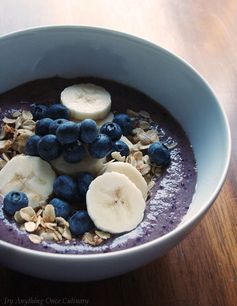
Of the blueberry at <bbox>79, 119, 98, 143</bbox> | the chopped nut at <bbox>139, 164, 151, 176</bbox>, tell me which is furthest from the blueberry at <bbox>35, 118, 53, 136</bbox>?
the chopped nut at <bbox>139, 164, 151, 176</bbox>

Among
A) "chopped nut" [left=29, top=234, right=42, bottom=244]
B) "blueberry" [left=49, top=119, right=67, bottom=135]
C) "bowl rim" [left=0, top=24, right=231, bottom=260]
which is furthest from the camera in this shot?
"blueberry" [left=49, top=119, right=67, bottom=135]

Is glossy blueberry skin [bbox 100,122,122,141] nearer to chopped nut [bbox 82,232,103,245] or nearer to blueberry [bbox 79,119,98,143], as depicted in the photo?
blueberry [bbox 79,119,98,143]

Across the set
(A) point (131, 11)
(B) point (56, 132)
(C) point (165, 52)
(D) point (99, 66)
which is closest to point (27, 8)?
(A) point (131, 11)

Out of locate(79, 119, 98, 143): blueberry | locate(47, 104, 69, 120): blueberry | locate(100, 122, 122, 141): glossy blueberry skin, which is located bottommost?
locate(47, 104, 69, 120): blueberry

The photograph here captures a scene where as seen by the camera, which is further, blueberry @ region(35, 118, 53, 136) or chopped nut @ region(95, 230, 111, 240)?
blueberry @ region(35, 118, 53, 136)

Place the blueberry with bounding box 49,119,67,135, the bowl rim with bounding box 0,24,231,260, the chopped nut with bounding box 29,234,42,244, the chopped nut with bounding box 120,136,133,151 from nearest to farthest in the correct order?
the bowl rim with bounding box 0,24,231,260 < the chopped nut with bounding box 29,234,42,244 < the blueberry with bounding box 49,119,67,135 < the chopped nut with bounding box 120,136,133,151

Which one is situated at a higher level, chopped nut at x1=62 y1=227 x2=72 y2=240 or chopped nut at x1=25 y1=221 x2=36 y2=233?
chopped nut at x1=25 y1=221 x2=36 y2=233
